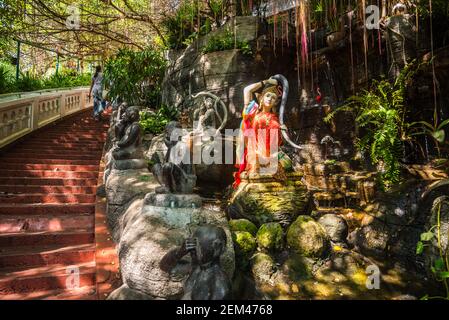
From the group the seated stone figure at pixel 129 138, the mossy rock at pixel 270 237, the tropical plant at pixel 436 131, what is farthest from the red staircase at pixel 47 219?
the tropical plant at pixel 436 131

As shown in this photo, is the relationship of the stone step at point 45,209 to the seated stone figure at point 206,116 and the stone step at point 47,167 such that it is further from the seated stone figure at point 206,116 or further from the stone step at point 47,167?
the seated stone figure at point 206,116

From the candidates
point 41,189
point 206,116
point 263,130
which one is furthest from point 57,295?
point 206,116

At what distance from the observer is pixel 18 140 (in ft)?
24.0

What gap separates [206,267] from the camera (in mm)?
2268

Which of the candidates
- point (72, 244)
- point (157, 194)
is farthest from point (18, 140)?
point (157, 194)

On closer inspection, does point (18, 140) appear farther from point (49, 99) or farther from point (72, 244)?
point (72, 244)

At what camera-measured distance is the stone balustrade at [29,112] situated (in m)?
6.93

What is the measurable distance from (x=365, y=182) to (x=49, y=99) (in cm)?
986

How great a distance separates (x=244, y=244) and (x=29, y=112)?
24.7ft

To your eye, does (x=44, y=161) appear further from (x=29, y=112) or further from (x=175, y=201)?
(x=175, y=201)

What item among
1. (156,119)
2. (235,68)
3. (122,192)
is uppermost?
(235,68)

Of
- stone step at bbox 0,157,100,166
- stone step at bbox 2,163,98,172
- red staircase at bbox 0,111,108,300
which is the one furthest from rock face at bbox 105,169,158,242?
stone step at bbox 0,157,100,166

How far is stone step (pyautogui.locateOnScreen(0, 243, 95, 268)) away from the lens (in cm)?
339

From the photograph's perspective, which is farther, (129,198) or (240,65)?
(240,65)
